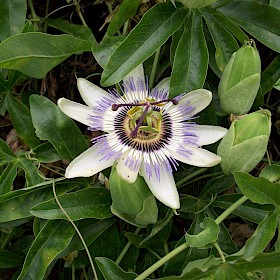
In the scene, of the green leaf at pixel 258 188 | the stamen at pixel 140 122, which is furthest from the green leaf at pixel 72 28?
the green leaf at pixel 258 188

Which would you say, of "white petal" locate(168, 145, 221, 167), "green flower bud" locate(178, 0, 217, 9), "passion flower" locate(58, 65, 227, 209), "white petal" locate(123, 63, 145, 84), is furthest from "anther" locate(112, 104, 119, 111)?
"green flower bud" locate(178, 0, 217, 9)

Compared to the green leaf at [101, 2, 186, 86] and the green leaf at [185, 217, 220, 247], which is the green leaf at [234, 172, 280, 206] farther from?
the green leaf at [101, 2, 186, 86]

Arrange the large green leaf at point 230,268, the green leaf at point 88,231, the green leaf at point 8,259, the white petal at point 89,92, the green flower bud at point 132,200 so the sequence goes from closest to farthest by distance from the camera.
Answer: the large green leaf at point 230,268
the green flower bud at point 132,200
the white petal at point 89,92
the green leaf at point 88,231
the green leaf at point 8,259

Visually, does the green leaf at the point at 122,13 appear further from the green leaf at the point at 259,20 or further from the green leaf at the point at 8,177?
the green leaf at the point at 8,177

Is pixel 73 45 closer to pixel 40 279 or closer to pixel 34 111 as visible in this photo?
pixel 34 111

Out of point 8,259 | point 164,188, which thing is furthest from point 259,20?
point 8,259

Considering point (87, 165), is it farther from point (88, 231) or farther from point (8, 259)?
point (8, 259)
